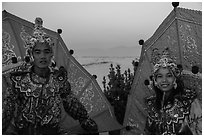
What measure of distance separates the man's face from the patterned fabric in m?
1.02

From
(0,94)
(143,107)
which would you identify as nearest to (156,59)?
(143,107)

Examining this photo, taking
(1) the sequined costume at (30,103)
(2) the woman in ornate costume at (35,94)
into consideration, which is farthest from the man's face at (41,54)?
(1) the sequined costume at (30,103)

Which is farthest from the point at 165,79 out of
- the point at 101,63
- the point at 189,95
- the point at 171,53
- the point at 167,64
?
the point at 101,63

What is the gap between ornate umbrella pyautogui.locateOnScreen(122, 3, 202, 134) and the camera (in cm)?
329

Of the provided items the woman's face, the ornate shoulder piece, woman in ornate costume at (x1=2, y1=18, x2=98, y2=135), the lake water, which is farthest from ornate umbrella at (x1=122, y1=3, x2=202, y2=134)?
woman in ornate costume at (x1=2, y1=18, x2=98, y2=135)

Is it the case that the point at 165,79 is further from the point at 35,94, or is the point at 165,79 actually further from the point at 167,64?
the point at 35,94

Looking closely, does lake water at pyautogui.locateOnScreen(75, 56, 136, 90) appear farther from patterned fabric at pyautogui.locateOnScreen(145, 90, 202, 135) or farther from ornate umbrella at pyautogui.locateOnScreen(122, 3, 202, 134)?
patterned fabric at pyautogui.locateOnScreen(145, 90, 202, 135)

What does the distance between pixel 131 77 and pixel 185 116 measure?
1114 mm

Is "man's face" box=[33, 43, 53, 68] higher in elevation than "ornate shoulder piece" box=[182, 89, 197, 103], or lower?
higher

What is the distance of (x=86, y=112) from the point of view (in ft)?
11.7

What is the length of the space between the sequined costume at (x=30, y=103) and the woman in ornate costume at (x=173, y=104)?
2.83ft

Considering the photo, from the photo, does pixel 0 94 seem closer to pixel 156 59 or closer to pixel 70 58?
pixel 70 58

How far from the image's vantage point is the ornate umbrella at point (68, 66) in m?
3.54

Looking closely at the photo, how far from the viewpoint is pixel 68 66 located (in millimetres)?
3795
